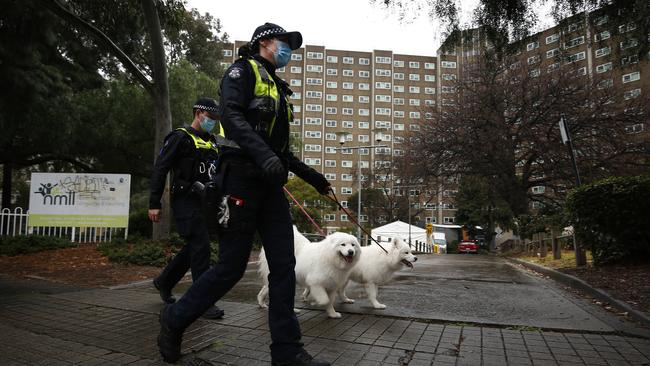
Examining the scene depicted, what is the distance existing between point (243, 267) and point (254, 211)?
381mm

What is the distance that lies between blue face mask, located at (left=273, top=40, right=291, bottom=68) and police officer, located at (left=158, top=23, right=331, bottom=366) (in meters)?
0.15

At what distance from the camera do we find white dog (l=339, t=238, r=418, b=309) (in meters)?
5.13

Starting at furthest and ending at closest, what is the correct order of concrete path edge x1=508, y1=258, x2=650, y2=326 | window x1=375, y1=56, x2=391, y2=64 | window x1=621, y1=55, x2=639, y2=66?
window x1=375, y1=56, x2=391, y2=64, window x1=621, y1=55, x2=639, y2=66, concrete path edge x1=508, y1=258, x2=650, y2=326

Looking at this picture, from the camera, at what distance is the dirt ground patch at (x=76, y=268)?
6832 mm

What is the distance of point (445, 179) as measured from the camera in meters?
27.0

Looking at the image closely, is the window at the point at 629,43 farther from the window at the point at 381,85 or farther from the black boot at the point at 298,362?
the window at the point at 381,85

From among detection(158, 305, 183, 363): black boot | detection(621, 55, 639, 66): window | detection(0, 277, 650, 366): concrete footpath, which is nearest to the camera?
detection(158, 305, 183, 363): black boot

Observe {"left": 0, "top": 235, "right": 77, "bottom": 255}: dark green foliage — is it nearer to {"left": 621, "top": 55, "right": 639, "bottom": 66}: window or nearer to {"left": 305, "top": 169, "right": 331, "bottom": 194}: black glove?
{"left": 305, "top": 169, "right": 331, "bottom": 194}: black glove

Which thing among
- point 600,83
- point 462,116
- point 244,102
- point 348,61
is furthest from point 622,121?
point 348,61

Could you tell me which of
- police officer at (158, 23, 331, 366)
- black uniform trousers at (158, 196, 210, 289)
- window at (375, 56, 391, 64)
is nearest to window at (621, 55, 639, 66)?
police officer at (158, 23, 331, 366)

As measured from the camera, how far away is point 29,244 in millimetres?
10859

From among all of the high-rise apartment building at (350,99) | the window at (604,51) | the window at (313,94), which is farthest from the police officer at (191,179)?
the window at (313,94)

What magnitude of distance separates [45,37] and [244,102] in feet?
40.1

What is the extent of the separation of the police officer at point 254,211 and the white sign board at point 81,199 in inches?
402
